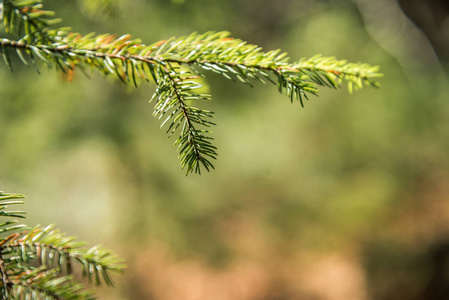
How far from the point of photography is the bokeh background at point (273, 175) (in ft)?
A: 13.4

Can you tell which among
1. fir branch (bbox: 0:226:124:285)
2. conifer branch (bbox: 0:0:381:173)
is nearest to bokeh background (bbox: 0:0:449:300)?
conifer branch (bbox: 0:0:381:173)

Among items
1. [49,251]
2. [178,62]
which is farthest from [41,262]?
[178,62]

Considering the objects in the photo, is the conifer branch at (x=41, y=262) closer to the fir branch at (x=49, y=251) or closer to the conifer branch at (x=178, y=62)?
the fir branch at (x=49, y=251)

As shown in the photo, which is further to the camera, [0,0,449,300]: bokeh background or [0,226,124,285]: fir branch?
[0,0,449,300]: bokeh background

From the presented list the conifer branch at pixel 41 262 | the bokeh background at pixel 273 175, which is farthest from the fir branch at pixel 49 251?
the bokeh background at pixel 273 175

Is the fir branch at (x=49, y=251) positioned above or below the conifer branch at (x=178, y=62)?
below

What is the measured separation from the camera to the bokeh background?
13.4 ft

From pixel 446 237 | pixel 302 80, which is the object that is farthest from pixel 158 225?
pixel 302 80

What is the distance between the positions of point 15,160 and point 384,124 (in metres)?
5.05

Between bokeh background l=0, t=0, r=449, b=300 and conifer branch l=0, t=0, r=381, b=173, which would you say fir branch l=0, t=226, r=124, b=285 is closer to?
conifer branch l=0, t=0, r=381, b=173

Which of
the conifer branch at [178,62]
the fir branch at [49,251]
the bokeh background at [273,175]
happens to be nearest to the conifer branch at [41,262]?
the fir branch at [49,251]

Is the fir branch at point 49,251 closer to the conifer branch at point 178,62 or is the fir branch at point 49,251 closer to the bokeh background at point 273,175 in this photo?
the conifer branch at point 178,62

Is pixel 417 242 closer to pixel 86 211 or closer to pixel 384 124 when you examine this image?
pixel 384 124

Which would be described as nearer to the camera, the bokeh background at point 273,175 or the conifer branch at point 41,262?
the conifer branch at point 41,262
